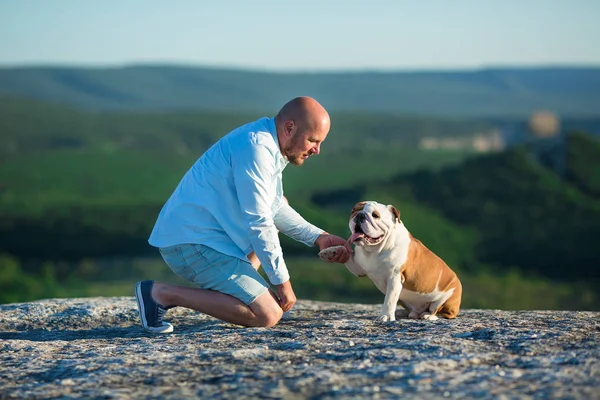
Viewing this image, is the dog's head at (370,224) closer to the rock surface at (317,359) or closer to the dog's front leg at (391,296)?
the dog's front leg at (391,296)

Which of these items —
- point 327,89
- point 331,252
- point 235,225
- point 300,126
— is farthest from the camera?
point 327,89

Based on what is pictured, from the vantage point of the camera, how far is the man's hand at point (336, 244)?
7.22 meters

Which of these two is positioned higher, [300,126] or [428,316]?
[300,126]

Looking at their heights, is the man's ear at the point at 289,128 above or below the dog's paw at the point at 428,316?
above

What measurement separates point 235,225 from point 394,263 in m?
1.27

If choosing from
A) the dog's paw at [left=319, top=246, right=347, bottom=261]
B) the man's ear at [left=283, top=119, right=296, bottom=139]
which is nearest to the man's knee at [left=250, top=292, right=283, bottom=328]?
the dog's paw at [left=319, top=246, right=347, bottom=261]

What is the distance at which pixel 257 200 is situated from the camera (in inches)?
257

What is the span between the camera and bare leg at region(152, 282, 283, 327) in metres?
6.81

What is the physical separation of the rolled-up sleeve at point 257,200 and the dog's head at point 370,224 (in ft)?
2.39

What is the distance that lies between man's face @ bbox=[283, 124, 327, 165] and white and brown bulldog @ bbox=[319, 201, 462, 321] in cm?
62

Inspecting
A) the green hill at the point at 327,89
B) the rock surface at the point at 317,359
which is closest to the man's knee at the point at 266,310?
the rock surface at the point at 317,359

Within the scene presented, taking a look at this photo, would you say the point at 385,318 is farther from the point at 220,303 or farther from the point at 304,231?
the point at 220,303

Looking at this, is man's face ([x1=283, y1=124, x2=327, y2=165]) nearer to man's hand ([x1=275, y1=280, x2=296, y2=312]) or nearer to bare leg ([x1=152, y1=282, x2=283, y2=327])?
man's hand ([x1=275, y1=280, x2=296, y2=312])

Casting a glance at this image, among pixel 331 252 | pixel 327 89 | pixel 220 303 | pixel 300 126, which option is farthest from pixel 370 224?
pixel 327 89
